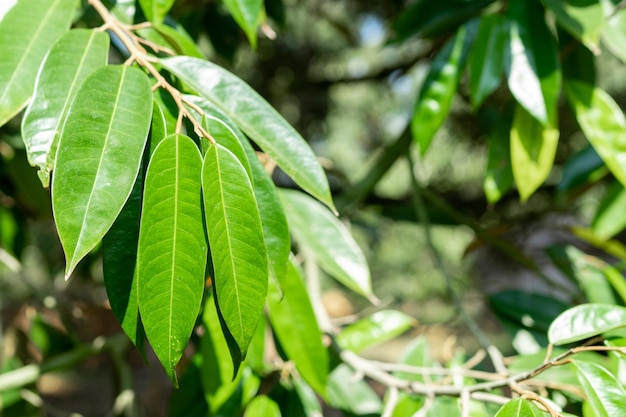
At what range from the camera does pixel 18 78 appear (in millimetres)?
531

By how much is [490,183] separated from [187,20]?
0.75 m

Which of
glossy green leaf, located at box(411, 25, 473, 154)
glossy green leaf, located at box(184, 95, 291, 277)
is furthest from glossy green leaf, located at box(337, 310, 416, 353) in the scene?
glossy green leaf, located at box(184, 95, 291, 277)

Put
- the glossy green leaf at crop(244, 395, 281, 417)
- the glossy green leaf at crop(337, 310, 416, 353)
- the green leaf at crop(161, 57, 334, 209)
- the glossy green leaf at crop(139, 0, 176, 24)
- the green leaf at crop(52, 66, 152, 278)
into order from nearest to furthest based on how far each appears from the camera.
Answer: the green leaf at crop(52, 66, 152, 278) → the green leaf at crop(161, 57, 334, 209) → the glossy green leaf at crop(139, 0, 176, 24) → the glossy green leaf at crop(244, 395, 281, 417) → the glossy green leaf at crop(337, 310, 416, 353)

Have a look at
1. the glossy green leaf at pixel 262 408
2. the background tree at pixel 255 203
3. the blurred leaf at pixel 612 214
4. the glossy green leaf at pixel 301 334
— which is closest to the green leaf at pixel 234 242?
the background tree at pixel 255 203

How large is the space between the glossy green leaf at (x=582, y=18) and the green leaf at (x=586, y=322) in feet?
1.04

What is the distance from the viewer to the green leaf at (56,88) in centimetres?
47

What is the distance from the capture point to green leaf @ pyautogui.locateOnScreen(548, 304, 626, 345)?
1.88 feet

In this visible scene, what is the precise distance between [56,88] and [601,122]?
710mm

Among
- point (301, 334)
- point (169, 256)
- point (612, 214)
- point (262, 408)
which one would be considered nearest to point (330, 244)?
point (301, 334)

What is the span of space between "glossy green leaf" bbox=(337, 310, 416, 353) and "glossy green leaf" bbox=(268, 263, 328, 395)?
23 centimetres

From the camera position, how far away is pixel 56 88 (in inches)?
19.5

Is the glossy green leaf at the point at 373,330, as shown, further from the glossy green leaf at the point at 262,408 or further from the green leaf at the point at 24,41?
the green leaf at the point at 24,41

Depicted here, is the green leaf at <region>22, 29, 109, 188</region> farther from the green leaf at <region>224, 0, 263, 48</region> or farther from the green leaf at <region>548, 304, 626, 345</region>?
the green leaf at <region>548, 304, 626, 345</region>

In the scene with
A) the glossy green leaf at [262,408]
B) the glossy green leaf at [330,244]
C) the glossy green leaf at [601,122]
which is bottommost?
the glossy green leaf at [262,408]
